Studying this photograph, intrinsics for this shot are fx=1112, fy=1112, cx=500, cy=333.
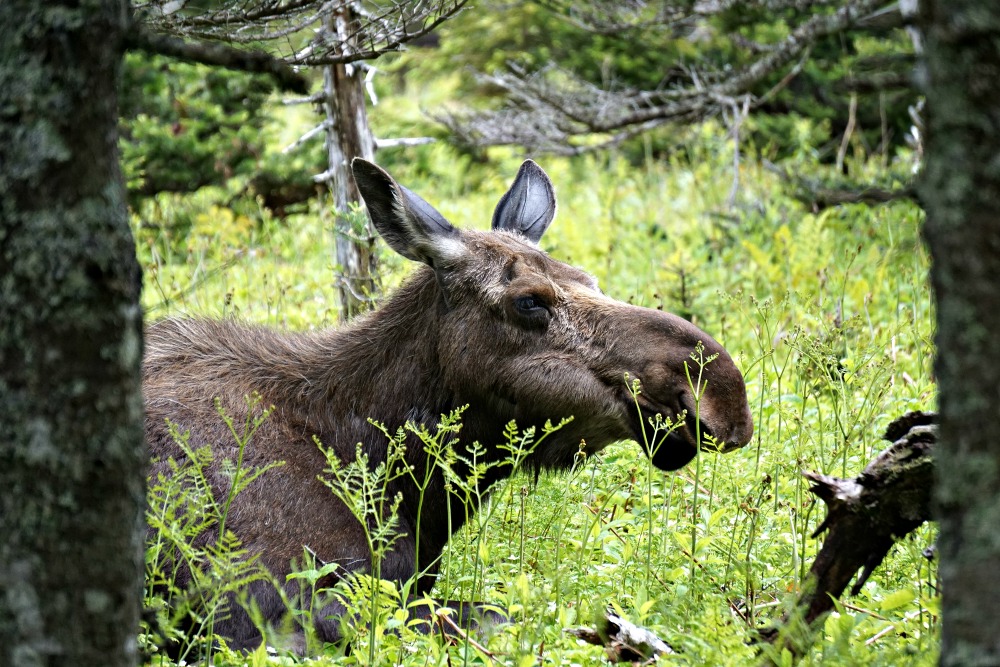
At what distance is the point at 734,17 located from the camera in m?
11.2

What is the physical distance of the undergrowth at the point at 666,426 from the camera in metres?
3.70

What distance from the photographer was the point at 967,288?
2289 millimetres

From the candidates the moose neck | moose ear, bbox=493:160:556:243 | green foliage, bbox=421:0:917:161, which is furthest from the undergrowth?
moose ear, bbox=493:160:556:243

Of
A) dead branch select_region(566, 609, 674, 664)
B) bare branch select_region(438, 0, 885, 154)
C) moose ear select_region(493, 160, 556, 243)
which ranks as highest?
bare branch select_region(438, 0, 885, 154)

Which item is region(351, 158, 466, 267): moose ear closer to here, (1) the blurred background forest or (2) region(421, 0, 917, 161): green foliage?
(1) the blurred background forest

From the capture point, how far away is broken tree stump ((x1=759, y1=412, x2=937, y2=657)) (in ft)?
10.5

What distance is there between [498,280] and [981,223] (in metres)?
3.03

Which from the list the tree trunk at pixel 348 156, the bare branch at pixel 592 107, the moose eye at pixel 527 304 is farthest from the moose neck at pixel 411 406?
the bare branch at pixel 592 107

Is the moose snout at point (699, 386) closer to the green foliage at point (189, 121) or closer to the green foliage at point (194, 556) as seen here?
the green foliage at point (194, 556)

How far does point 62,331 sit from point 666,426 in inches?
95.7

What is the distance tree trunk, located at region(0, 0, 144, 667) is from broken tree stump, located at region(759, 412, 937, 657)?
71.6 inches

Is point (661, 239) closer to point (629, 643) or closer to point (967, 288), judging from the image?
point (629, 643)

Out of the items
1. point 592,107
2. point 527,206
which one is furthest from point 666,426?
point 592,107

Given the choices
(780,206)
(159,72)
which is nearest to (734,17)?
(780,206)
